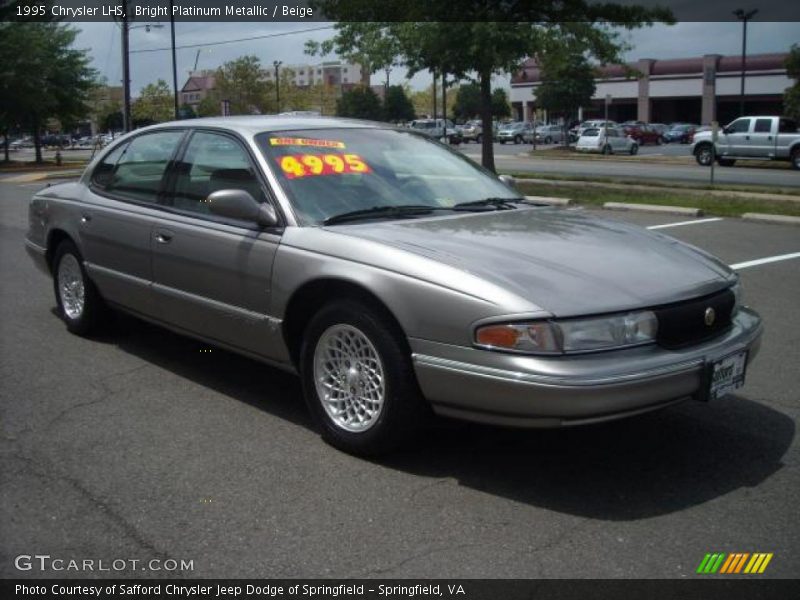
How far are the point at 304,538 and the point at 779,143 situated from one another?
31.9m

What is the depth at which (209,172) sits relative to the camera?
207 inches

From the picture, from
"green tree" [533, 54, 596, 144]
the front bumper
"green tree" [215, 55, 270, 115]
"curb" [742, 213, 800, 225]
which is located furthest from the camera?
Answer: "green tree" [533, 54, 596, 144]

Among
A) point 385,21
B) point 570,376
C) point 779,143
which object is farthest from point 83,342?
point 779,143

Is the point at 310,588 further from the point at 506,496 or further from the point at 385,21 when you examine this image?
the point at 385,21

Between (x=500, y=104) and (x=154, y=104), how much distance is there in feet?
148

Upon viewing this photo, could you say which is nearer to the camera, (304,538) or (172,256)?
(304,538)

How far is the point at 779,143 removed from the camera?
31516 millimetres

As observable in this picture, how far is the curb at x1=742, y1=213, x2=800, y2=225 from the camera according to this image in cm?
1350

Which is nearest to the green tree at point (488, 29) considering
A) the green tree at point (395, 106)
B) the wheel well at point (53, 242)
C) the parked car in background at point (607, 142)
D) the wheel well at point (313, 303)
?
the wheel well at point (53, 242)

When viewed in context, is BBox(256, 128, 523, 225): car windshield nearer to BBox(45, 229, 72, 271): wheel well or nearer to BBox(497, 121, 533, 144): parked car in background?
BBox(45, 229, 72, 271): wheel well

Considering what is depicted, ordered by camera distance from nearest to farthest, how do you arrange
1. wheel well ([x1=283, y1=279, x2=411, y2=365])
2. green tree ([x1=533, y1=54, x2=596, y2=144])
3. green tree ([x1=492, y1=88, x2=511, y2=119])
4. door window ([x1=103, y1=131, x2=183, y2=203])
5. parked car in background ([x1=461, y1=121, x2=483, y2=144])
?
wheel well ([x1=283, y1=279, x2=411, y2=365]) → door window ([x1=103, y1=131, x2=183, y2=203]) → green tree ([x1=533, y1=54, x2=596, y2=144]) → parked car in background ([x1=461, y1=121, x2=483, y2=144]) → green tree ([x1=492, y1=88, x2=511, y2=119])

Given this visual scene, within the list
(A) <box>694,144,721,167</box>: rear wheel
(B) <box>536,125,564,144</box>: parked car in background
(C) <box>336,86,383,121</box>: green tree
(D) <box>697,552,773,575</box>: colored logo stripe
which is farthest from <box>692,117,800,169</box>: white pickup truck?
(D) <box>697,552,773,575</box>: colored logo stripe

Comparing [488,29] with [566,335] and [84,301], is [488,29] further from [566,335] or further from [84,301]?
[566,335]

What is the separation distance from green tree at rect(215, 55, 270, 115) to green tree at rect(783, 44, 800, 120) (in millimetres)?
23537
